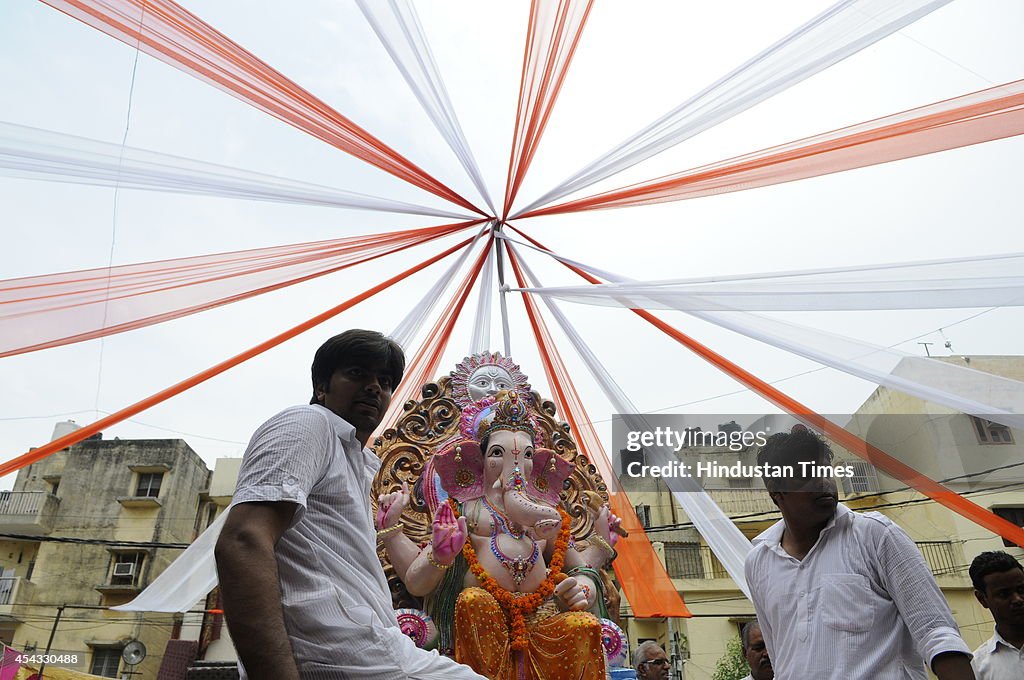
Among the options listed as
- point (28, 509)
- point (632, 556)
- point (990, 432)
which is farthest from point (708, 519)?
point (28, 509)

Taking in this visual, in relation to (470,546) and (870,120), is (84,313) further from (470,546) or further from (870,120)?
(870,120)

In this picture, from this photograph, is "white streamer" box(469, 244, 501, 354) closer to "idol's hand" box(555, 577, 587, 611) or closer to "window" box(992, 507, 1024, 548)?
"idol's hand" box(555, 577, 587, 611)

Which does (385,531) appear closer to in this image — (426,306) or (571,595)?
(571,595)

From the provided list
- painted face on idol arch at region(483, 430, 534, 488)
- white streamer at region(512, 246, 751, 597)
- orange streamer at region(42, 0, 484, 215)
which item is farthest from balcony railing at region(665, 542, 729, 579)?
orange streamer at region(42, 0, 484, 215)

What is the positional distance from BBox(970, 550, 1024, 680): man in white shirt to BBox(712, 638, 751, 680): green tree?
1147 cm

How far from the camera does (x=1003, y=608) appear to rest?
332 centimetres

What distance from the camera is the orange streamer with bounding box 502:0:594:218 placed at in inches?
167

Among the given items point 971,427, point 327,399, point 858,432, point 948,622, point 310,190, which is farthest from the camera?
point 310,190

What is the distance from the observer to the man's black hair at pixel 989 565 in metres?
3.30

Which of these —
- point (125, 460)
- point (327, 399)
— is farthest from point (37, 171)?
point (125, 460)

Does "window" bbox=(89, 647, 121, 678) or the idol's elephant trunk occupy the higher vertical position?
the idol's elephant trunk

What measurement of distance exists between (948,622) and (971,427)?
1480 mm

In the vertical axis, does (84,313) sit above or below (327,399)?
above

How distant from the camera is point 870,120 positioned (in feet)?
11.6
